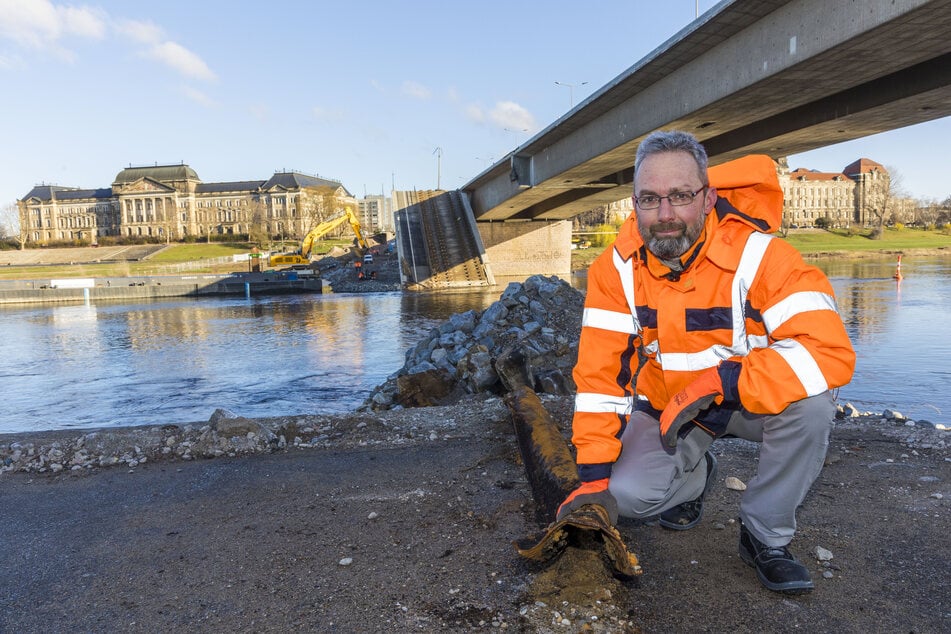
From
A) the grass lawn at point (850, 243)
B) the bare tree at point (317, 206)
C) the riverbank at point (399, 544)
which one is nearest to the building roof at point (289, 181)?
the bare tree at point (317, 206)

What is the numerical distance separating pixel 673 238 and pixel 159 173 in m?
132

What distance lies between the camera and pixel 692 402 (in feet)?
7.51

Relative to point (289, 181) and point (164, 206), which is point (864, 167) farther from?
point (164, 206)

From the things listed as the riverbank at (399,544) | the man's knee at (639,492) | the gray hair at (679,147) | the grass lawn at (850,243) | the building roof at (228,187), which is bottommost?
the riverbank at (399,544)

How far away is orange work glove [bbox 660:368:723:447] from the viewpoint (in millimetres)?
2281

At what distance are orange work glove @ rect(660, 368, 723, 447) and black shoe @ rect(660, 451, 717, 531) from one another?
0.74 meters

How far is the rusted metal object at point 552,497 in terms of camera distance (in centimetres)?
236

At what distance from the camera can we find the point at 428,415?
17.5 ft

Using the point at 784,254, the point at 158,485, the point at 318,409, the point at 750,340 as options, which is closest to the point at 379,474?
the point at 158,485

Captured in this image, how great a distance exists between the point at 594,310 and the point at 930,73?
12.3 meters

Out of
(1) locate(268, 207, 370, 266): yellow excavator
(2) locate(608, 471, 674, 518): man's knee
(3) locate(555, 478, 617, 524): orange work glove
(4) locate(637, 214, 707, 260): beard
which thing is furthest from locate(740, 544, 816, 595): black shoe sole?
(1) locate(268, 207, 370, 266): yellow excavator

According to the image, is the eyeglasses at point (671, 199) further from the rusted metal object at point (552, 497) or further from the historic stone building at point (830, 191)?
the historic stone building at point (830, 191)

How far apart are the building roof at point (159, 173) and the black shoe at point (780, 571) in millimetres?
126666

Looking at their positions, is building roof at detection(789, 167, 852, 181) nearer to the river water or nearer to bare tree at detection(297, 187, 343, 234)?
bare tree at detection(297, 187, 343, 234)
